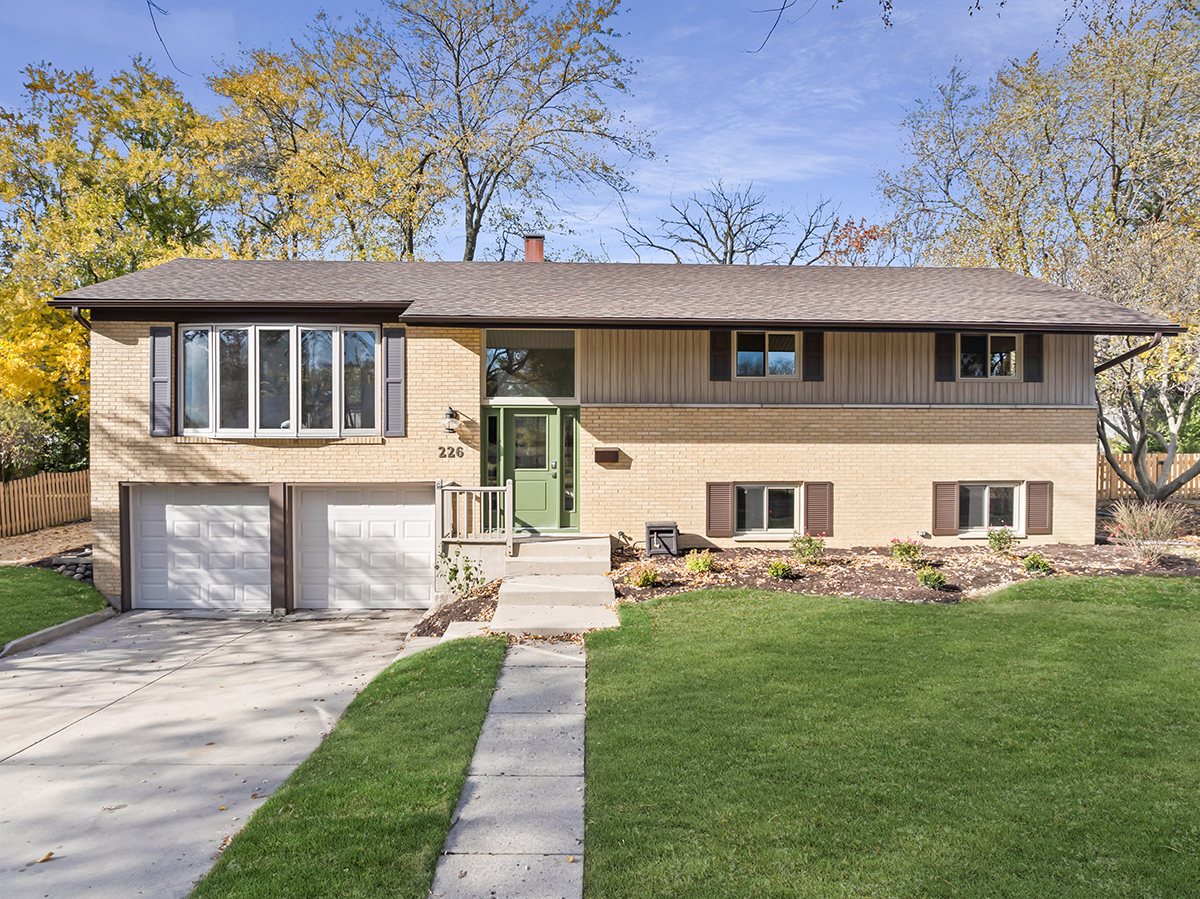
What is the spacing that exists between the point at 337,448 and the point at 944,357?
10472mm

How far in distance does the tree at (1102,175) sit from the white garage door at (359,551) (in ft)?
51.2

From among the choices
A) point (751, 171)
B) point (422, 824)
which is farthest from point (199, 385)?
point (751, 171)

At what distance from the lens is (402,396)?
11.2 meters

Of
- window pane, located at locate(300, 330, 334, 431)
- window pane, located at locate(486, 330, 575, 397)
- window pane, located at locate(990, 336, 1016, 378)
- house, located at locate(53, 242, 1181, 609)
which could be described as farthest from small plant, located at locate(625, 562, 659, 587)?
window pane, located at locate(990, 336, 1016, 378)

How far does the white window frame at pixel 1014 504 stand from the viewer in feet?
38.8

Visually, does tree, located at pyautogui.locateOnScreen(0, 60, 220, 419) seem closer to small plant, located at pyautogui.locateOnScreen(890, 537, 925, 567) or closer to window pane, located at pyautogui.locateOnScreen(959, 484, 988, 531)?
small plant, located at pyautogui.locateOnScreen(890, 537, 925, 567)

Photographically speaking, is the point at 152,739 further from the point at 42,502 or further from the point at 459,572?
the point at 42,502

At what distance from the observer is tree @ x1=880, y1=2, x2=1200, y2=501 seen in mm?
15305

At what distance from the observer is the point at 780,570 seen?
963 centimetres

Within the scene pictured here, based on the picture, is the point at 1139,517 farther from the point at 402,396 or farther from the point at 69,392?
the point at 69,392

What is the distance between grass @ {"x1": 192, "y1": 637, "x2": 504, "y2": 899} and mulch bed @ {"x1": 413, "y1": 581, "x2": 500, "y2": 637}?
2442 mm

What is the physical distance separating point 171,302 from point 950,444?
1306 cm

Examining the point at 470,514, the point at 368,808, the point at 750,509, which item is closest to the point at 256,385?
the point at 470,514

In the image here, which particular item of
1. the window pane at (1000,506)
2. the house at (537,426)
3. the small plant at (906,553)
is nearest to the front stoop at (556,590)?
the house at (537,426)
